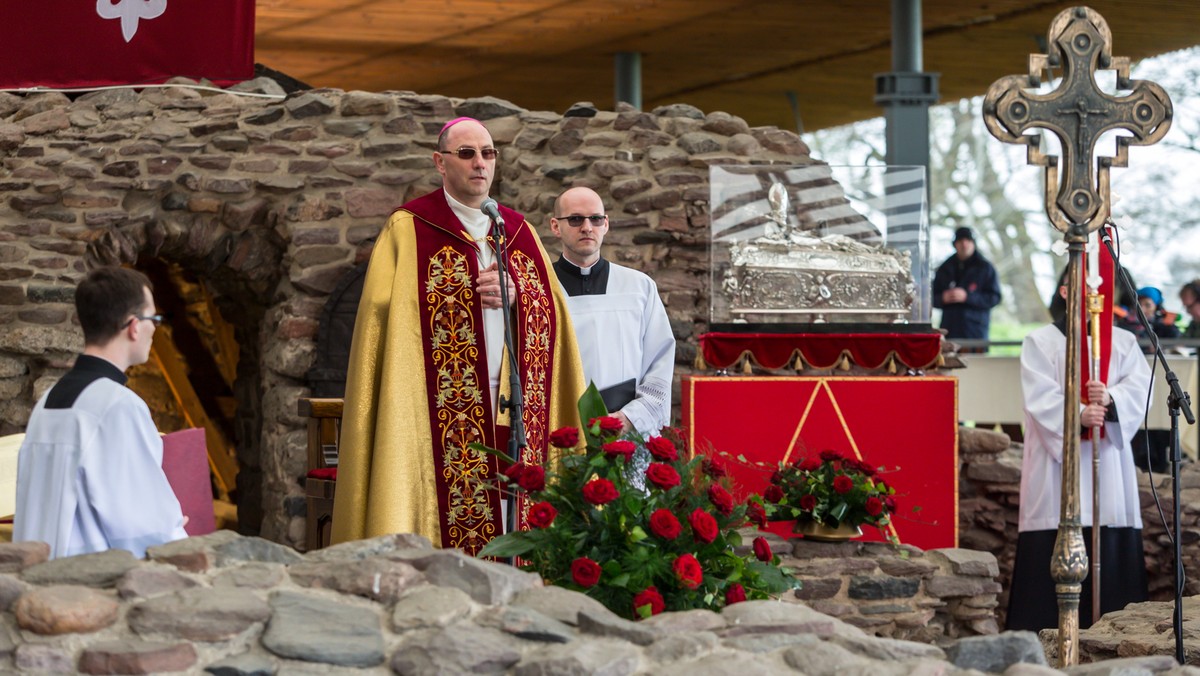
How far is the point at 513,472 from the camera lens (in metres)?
4.03

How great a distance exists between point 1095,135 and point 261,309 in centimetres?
559

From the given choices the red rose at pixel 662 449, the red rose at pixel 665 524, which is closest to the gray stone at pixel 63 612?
the red rose at pixel 665 524

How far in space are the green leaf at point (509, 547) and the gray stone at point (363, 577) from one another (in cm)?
60

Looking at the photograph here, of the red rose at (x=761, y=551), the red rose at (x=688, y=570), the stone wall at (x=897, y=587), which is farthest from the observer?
the stone wall at (x=897, y=587)

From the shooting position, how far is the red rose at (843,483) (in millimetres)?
6801

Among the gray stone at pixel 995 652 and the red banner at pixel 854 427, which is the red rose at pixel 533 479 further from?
the red banner at pixel 854 427

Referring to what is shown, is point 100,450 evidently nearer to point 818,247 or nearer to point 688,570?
point 688,570

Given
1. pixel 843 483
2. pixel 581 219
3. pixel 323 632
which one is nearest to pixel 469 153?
pixel 581 219

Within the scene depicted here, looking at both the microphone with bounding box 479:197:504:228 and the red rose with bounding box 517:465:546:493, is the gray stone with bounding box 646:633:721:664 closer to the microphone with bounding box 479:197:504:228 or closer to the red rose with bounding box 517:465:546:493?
the red rose with bounding box 517:465:546:493

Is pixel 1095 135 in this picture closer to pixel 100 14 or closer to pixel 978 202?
pixel 100 14

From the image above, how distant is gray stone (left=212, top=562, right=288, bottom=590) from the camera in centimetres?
328

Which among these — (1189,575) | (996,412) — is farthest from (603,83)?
(1189,575)

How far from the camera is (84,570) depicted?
3.18m

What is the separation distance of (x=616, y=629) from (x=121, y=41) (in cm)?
652
